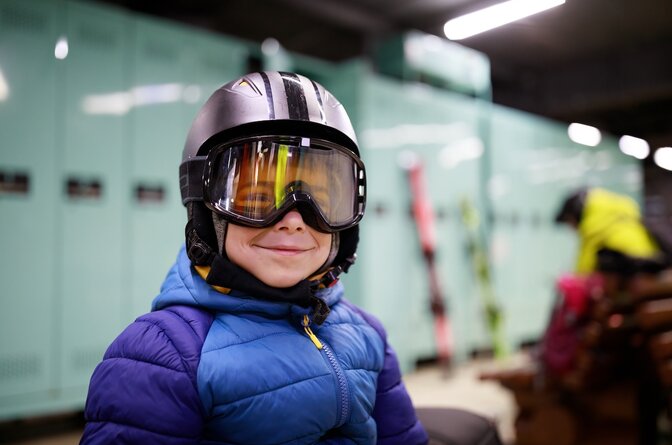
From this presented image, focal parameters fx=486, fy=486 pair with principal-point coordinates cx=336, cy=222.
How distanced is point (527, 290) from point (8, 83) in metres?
5.42

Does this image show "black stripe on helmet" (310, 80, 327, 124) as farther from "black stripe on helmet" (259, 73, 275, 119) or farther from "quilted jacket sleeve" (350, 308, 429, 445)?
"quilted jacket sleeve" (350, 308, 429, 445)

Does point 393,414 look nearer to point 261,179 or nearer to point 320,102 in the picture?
point 261,179

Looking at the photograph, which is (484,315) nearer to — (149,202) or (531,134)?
(531,134)

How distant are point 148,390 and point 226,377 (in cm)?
12

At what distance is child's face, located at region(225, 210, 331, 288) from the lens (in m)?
0.96

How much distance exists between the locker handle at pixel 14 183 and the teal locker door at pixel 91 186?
0.20 meters

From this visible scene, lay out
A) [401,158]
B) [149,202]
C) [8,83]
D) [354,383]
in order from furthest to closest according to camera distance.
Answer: [401,158] < [149,202] < [8,83] < [354,383]

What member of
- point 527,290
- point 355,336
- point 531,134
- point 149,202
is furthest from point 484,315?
point 355,336

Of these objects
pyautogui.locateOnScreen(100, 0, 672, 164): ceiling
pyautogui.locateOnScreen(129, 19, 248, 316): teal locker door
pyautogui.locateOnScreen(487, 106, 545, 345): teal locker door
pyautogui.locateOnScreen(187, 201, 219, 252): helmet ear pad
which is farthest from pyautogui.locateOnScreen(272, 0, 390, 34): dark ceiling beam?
pyautogui.locateOnScreen(487, 106, 545, 345): teal locker door

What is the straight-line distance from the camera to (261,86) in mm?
1011

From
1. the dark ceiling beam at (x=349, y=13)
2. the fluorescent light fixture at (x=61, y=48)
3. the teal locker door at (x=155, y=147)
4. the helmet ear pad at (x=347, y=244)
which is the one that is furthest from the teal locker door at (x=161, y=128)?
the helmet ear pad at (x=347, y=244)

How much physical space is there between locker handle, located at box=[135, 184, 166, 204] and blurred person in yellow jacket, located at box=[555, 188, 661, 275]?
9.10ft

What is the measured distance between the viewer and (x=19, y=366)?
111 inches

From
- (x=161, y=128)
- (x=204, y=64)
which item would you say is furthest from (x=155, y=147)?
(x=204, y=64)
